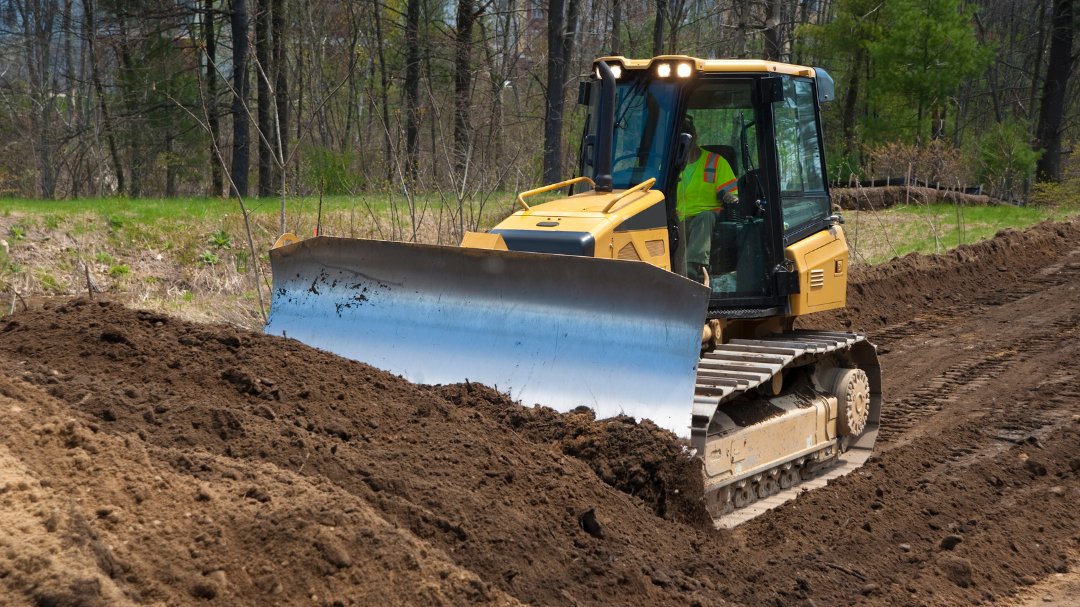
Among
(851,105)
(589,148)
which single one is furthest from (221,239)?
(851,105)

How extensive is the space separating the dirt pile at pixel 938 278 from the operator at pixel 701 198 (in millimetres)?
3850

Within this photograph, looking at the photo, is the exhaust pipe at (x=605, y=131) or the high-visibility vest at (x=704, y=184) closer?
the exhaust pipe at (x=605, y=131)

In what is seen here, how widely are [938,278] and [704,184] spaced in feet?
27.8

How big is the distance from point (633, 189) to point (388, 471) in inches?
97.0

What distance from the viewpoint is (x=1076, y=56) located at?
25.5 m

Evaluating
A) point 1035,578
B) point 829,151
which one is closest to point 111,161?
point 829,151

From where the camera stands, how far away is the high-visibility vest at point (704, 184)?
216 inches

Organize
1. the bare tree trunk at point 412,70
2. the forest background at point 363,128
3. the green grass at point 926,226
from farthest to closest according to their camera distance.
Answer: the bare tree trunk at point 412,70, the green grass at point 926,226, the forest background at point 363,128

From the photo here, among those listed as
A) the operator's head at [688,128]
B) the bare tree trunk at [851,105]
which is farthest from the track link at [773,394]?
the bare tree trunk at [851,105]

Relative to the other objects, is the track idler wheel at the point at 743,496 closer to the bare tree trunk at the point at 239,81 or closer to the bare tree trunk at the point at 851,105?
the bare tree trunk at the point at 239,81

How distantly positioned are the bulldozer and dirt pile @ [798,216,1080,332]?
345cm

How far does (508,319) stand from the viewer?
4.93 metres

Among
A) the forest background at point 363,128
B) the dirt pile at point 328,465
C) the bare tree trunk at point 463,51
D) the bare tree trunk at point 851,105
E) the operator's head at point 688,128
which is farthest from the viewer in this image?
the bare tree trunk at point 851,105

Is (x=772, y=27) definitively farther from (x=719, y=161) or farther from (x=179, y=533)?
(x=179, y=533)
